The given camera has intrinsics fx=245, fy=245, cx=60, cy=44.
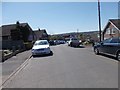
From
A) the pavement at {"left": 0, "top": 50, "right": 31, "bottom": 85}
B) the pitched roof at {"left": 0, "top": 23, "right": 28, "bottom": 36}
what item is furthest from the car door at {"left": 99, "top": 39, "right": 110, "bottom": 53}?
the pitched roof at {"left": 0, "top": 23, "right": 28, "bottom": 36}

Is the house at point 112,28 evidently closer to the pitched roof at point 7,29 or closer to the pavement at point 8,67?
the pitched roof at point 7,29

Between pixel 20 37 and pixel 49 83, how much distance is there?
1525 inches

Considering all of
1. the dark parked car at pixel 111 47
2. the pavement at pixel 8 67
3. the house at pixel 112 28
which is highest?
the house at pixel 112 28

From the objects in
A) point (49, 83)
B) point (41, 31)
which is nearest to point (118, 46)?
point (49, 83)

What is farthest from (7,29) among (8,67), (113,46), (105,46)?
(8,67)

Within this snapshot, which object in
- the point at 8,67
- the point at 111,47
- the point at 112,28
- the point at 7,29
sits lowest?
the point at 8,67

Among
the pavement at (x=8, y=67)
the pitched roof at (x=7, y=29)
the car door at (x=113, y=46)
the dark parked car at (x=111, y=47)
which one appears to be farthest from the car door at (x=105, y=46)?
the pitched roof at (x=7, y=29)

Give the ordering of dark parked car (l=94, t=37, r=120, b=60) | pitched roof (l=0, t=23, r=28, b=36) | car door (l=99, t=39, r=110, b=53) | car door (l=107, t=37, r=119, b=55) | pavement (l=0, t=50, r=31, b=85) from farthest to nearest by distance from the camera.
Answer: pitched roof (l=0, t=23, r=28, b=36) < car door (l=99, t=39, r=110, b=53) < car door (l=107, t=37, r=119, b=55) < dark parked car (l=94, t=37, r=120, b=60) < pavement (l=0, t=50, r=31, b=85)

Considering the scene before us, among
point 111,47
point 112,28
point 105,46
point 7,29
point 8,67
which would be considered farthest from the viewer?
point 7,29

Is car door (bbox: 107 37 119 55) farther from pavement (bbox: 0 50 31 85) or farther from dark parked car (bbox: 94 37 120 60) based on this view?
pavement (bbox: 0 50 31 85)

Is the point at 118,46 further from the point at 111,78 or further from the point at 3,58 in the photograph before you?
the point at 3,58

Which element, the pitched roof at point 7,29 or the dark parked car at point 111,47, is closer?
the dark parked car at point 111,47

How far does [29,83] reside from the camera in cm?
948

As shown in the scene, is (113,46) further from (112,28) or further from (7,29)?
(7,29)
